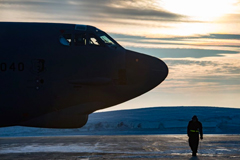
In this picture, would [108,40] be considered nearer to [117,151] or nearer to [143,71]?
[143,71]

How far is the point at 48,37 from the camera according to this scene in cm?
1316

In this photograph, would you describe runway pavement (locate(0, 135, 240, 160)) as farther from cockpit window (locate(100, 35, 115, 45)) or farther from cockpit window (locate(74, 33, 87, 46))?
cockpit window (locate(74, 33, 87, 46))

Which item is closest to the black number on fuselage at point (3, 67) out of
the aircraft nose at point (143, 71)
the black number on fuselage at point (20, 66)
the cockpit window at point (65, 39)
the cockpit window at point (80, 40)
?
the black number on fuselage at point (20, 66)

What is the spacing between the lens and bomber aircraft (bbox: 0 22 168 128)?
12.8 meters

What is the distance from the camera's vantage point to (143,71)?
13.4 metres

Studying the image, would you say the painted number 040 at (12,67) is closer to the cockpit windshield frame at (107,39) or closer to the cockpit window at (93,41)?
the cockpit window at (93,41)

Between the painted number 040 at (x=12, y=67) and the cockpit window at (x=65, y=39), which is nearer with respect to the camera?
the painted number 040 at (x=12, y=67)

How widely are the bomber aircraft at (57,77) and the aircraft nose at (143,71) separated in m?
0.03

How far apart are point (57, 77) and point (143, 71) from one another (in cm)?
261

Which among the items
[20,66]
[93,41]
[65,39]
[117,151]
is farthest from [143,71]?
[117,151]

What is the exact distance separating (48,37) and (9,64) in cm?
141

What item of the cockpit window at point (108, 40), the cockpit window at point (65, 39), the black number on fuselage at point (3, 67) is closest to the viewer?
the black number on fuselage at point (3, 67)

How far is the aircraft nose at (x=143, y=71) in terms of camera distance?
1323cm

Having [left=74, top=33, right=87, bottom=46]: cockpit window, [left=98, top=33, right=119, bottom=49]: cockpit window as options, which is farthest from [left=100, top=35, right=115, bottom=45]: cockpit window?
[left=74, top=33, right=87, bottom=46]: cockpit window
